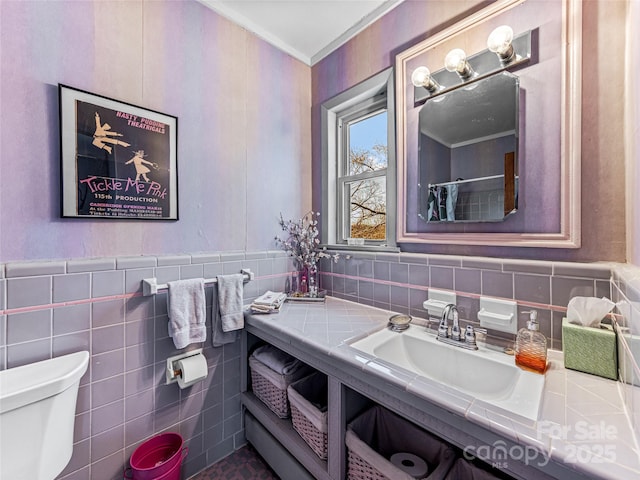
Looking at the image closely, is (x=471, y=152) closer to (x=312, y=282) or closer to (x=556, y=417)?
(x=556, y=417)

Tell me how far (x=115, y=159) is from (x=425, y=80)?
1.48 metres

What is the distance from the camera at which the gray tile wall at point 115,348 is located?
1.00m

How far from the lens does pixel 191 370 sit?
1322 mm

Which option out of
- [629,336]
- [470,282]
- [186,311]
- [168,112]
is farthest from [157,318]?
[629,336]

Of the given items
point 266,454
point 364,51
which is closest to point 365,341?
point 266,454

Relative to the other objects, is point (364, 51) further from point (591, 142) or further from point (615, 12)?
point (591, 142)

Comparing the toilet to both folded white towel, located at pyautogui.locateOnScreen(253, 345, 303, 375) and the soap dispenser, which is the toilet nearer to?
folded white towel, located at pyautogui.locateOnScreen(253, 345, 303, 375)

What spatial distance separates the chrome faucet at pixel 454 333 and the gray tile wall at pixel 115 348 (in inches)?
45.2

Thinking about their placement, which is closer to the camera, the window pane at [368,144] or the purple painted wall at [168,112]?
the purple painted wall at [168,112]

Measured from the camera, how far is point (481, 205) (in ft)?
3.89

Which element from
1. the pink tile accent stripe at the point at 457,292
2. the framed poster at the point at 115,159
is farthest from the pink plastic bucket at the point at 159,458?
the pink tile accent stripe at the point at 457,292

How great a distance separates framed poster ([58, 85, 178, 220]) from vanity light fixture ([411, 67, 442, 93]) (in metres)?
1.23

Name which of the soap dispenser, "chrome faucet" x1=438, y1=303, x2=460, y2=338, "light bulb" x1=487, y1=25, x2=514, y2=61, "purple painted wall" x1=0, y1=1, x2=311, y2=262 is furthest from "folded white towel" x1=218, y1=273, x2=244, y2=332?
"light bulb" x1=487, y1=25, x2=514, y2=61

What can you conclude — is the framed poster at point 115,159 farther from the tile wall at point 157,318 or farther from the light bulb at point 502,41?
the light bulb at point 502,41
